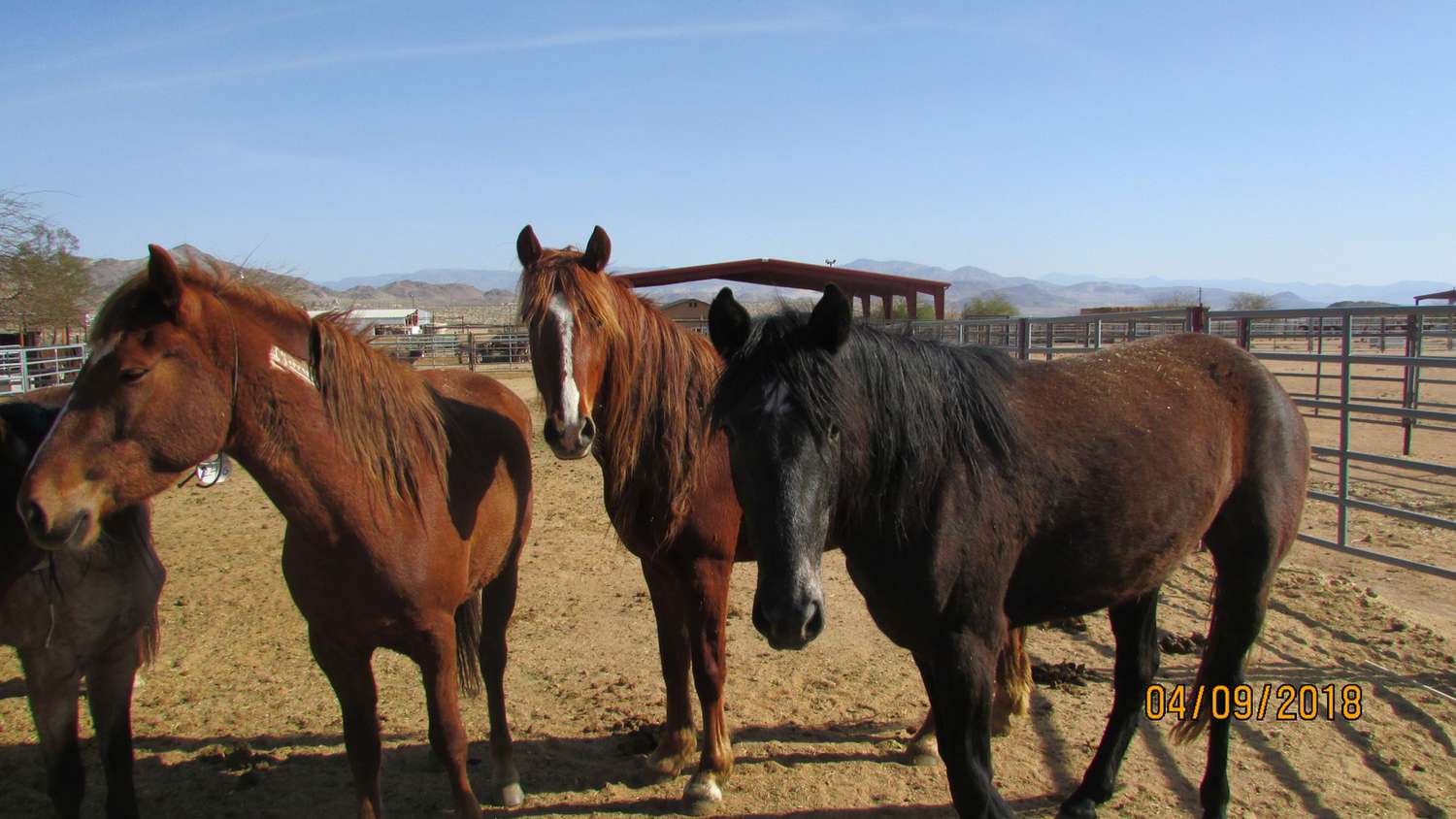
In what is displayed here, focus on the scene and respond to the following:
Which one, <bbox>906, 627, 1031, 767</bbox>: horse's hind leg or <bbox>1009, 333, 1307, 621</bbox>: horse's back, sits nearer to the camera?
→ <bbox>1009, 333, 1307, 621</bbox>: horse's back

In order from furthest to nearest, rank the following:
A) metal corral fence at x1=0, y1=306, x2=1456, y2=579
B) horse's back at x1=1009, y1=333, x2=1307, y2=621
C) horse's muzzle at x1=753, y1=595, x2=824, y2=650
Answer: metal corral fence at x1=0, y1=306, x2=1456, y2=579
horse's back at x1=1009, y1=333, x2=1307, y2=621
horse's muzzle at x1=753, y1=595, x2=824, y2=650

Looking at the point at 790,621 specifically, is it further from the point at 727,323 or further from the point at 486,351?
the point at 486,351

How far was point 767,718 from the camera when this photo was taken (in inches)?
150

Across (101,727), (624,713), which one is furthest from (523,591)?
(101,727)

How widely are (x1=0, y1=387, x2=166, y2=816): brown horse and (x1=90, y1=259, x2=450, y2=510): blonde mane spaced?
3.41 feet

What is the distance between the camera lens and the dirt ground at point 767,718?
3.15 metres

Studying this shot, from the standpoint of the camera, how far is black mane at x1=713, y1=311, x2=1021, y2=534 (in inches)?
80.4

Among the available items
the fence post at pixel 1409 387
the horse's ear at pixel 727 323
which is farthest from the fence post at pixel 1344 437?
the horse's ear at pixel 727 323

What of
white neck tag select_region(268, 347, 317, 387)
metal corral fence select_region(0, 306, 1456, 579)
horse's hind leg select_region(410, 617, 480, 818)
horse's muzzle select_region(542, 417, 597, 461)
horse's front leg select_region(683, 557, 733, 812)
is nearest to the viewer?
white neck tag select_region(268, 347, 317, 387)

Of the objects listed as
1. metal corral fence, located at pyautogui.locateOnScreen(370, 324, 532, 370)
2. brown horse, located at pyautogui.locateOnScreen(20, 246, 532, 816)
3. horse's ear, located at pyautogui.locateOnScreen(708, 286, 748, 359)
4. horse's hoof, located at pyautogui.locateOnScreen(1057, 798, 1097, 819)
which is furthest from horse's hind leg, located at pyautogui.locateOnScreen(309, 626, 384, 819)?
metal corral fence, located at pyautogui.locateOnScreen(370, 324, 532, 370)

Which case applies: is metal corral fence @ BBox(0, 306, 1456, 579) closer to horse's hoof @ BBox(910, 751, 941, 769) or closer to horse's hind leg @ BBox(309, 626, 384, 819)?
horse's hind leg @ BBox(309, 626, 384, 819)

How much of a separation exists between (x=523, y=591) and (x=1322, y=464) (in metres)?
10.0

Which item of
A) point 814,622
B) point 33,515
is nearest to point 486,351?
point 33,515

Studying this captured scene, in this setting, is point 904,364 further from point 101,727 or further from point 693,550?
point 101,727
